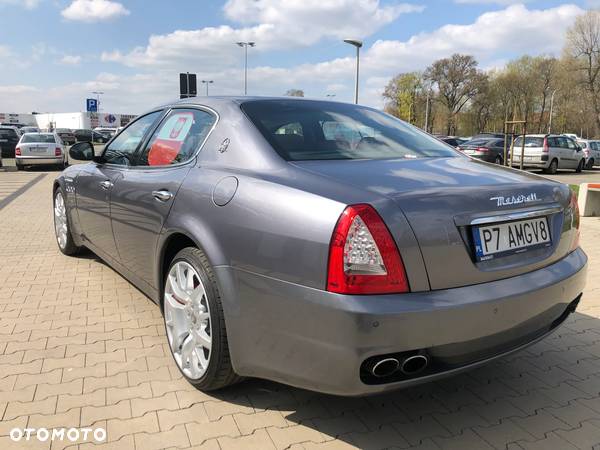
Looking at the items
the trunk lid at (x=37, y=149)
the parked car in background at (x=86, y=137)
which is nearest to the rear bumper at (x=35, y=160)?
the trunk lid at (x=37, y=149)

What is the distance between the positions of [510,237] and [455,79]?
7392cm

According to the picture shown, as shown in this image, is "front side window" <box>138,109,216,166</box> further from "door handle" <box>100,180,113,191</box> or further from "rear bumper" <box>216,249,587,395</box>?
"rear bumper" <box>216,249,587,395</box>

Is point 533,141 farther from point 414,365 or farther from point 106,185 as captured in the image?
point 414,365

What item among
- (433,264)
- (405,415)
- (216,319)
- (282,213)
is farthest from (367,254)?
(405,415)

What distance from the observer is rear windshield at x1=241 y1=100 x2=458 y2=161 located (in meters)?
2.75

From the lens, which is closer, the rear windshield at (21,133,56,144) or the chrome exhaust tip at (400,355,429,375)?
the chrome exhaust tip at (400,355,429,375)

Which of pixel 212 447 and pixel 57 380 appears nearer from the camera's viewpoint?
pixel 212 447

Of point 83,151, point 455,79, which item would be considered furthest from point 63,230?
point 455,79

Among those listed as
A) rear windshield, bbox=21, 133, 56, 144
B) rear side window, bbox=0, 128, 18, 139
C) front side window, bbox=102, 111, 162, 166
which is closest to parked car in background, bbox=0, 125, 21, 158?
rear side window, bbox=0, 128, 18, 139

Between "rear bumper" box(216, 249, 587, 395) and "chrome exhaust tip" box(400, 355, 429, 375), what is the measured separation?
3 centimetres

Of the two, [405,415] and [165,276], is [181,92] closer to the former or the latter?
[165,276]

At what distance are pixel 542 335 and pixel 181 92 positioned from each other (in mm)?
14200

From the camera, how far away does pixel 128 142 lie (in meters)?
3.99

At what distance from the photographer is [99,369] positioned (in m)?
3.05
